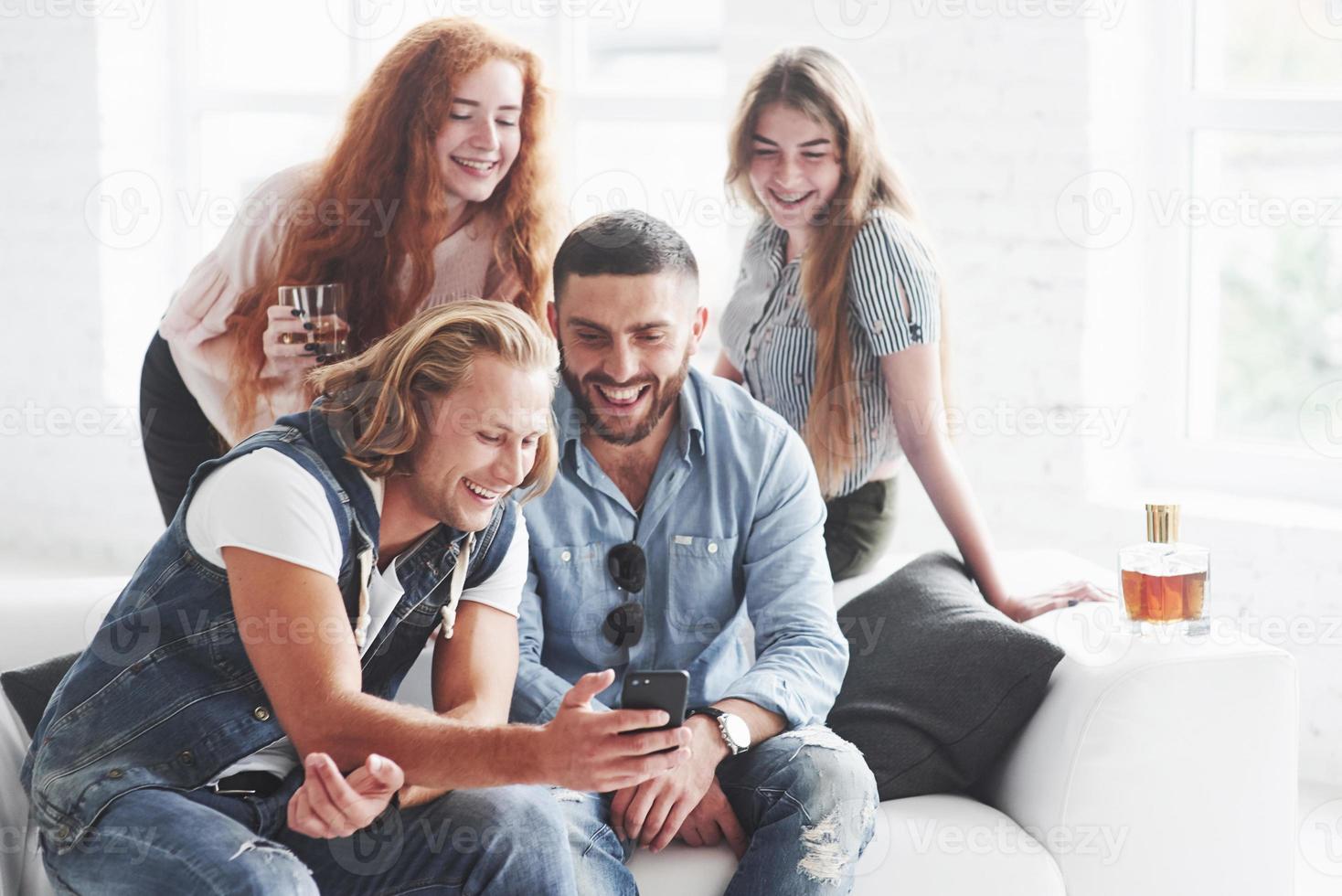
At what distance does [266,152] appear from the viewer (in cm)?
415

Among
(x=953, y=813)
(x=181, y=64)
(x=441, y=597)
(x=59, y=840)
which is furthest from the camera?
(x=181, y=64)

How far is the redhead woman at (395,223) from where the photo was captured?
2191 millimetres

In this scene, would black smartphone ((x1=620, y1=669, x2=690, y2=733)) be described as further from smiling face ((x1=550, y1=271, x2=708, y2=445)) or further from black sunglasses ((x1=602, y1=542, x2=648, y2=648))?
smiling face ((x1=550, y1=271, x2=708, y2=445))

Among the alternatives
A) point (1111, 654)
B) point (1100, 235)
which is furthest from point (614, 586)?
point (1100, 235)

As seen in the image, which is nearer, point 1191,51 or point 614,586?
point 614,586

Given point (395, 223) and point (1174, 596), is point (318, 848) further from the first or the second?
point (1174, 596)

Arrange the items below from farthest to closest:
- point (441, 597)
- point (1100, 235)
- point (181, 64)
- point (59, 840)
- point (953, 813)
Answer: point (181, 64), point (1100, 235), point (953, 813), point (441, 597), point (59, 840)

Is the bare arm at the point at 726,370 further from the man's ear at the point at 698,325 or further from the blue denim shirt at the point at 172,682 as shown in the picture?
the blue denim shirt at the point at 172,682

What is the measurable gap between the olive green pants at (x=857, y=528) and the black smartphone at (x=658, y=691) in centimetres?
93

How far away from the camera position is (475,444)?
5.31 feet

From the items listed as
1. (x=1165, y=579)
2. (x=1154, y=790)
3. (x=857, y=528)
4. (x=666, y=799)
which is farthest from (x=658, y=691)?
(x=857, y=528)

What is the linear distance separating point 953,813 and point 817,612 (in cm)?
32

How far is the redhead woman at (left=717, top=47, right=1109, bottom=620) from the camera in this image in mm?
2324

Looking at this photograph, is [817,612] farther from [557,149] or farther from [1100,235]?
[1100,235]
